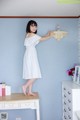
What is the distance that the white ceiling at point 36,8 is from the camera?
2.70 m

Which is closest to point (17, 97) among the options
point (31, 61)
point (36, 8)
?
point (31, 61)

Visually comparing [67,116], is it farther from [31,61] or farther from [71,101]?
[31,61]

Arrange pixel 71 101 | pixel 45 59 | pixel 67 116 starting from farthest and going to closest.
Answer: pixel 45 59 → pixel 67 116 → pixel 71 101

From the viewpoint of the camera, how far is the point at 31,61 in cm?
325

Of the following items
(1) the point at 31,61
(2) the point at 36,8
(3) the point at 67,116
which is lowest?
(3) the point at 67,116

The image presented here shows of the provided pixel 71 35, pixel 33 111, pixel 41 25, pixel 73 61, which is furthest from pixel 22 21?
pixel 33 111

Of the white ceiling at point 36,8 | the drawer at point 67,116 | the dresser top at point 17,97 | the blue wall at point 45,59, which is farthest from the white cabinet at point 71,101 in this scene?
the white ceiling at point 36,8

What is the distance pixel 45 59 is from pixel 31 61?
38 cm

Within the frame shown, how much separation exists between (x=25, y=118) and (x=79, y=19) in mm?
1833

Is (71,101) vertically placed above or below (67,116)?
above

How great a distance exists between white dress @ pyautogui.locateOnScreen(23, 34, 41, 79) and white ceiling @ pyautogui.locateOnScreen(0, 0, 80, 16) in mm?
394

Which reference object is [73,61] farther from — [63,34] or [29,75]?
[29,75]

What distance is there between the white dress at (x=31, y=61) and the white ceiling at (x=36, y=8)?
15.5 inches

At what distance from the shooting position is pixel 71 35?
3.60 meters
